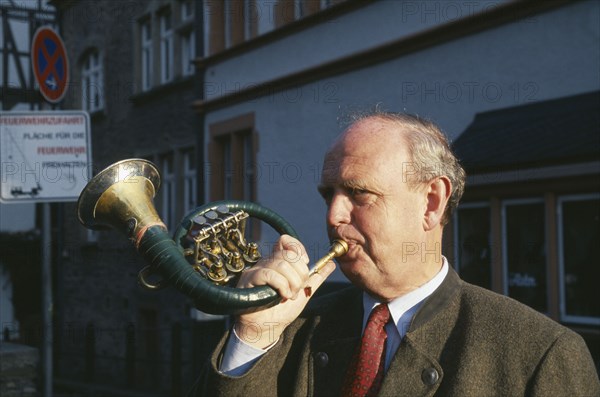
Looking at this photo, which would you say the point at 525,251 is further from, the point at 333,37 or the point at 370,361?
the point at 370,361

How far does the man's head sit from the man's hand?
13 centimetres

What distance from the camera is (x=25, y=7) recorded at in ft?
58.6

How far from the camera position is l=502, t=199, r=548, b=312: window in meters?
8.22

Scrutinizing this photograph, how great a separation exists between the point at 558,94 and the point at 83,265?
14.4 meters

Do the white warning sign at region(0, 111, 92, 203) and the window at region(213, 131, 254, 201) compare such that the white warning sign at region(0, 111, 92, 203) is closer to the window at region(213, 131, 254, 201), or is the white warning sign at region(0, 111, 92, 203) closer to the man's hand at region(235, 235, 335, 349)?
the man's hand at region(235, 235, 335, 349)

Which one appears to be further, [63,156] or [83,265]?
[83,265]

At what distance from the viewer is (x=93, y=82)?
20.6 m

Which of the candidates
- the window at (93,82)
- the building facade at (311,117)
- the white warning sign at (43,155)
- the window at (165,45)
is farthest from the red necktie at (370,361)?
the window at (93,82)

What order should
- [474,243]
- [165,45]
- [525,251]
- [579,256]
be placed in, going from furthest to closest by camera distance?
1. [165,45]
2. [474,243]
3. [525,251]
4. [579,256]

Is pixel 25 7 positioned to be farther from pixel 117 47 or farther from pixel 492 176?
pixel 492 176

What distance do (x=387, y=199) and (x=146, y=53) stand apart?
16.5 metres

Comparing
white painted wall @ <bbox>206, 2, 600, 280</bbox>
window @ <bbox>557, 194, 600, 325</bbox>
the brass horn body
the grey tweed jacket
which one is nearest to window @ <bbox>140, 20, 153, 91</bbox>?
white painted wall @ <bbox>206, 2, 600, 280</bbox>

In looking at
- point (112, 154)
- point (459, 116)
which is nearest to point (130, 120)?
point (112, 154)

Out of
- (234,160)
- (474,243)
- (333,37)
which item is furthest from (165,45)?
(474,243)
